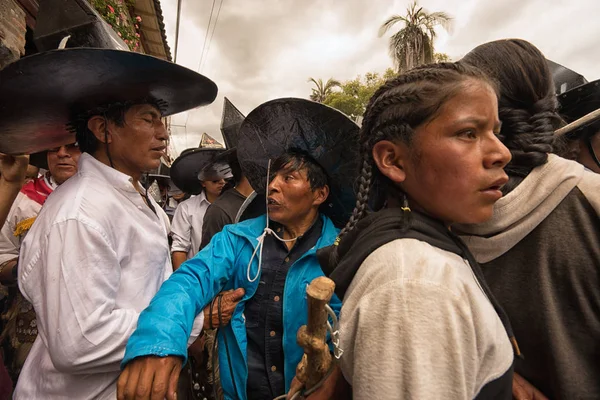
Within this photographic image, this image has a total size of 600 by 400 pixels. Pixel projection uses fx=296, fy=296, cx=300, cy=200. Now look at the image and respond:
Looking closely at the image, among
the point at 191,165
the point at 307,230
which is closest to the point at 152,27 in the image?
the point at 191,165

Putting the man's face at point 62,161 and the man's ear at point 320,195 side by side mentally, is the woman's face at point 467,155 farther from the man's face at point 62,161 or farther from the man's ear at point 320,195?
the man's face at point 62,161

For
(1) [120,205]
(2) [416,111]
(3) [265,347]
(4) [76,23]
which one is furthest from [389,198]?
(4) [76,23]

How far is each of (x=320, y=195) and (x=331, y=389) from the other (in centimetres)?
123

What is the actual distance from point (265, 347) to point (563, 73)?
3.06m

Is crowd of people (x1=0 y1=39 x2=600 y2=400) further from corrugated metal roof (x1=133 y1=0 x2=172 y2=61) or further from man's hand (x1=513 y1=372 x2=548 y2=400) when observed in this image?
corrugated metal roof (x1=133 y1=0 x2=172 y2=61)

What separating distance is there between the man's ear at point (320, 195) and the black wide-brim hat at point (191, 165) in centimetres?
293

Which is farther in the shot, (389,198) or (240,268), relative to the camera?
(240,268)

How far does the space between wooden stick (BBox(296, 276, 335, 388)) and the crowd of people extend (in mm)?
59

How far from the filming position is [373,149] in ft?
3.59

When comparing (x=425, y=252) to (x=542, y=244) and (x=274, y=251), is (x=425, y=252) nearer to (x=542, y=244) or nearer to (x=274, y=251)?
(x=542, y=244)

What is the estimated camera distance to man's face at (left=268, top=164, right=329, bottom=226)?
1.93m

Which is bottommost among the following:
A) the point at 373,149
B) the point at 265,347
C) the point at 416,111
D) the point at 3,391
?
the point at 3,391

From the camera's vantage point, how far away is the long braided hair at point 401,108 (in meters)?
0.94

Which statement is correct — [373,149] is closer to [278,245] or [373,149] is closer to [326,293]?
[326,293]
